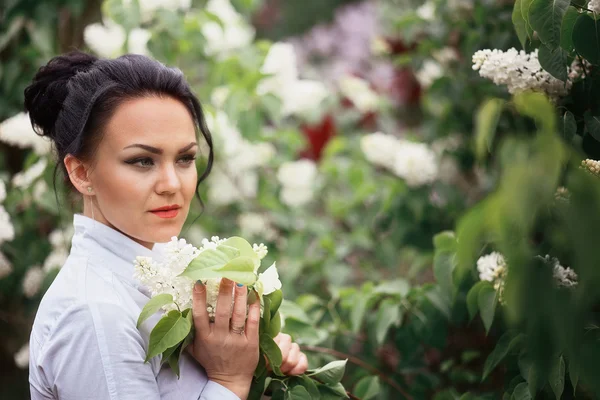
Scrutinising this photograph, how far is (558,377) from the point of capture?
1037 mm

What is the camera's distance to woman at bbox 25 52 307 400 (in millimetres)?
969

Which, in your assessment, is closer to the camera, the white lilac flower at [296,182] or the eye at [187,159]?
the eye at [187,159]

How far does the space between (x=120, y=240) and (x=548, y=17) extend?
2.76 feet

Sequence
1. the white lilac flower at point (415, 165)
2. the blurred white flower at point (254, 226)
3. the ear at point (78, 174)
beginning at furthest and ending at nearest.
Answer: the blurred white flower at point (254, 226), the white lilac flower at point (415, 165), the ear at point (78, 174)

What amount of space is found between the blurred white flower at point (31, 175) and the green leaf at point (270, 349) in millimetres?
1130

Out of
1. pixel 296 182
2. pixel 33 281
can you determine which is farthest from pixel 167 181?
pixel 296 182

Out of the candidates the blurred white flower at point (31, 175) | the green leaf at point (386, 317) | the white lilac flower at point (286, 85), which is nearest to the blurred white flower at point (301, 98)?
the white lilac flower at point (286, 85)

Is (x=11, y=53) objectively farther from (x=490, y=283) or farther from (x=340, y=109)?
(x=490, y=283)

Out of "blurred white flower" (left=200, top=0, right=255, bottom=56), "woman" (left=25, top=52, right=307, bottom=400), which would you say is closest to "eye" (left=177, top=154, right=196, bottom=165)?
"woman" (left=25, top=52, right=307, bottom=400)

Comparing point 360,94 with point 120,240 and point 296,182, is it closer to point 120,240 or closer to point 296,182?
point 296,182

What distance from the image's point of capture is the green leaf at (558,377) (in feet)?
3.39

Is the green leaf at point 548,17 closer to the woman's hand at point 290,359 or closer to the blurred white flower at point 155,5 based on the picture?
the woman's hand at point 290,359

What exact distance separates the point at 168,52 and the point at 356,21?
7.00 feet

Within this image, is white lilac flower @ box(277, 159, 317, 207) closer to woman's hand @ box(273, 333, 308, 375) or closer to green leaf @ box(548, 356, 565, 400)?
woman's hand @ box(273, 333, 308, 375)
